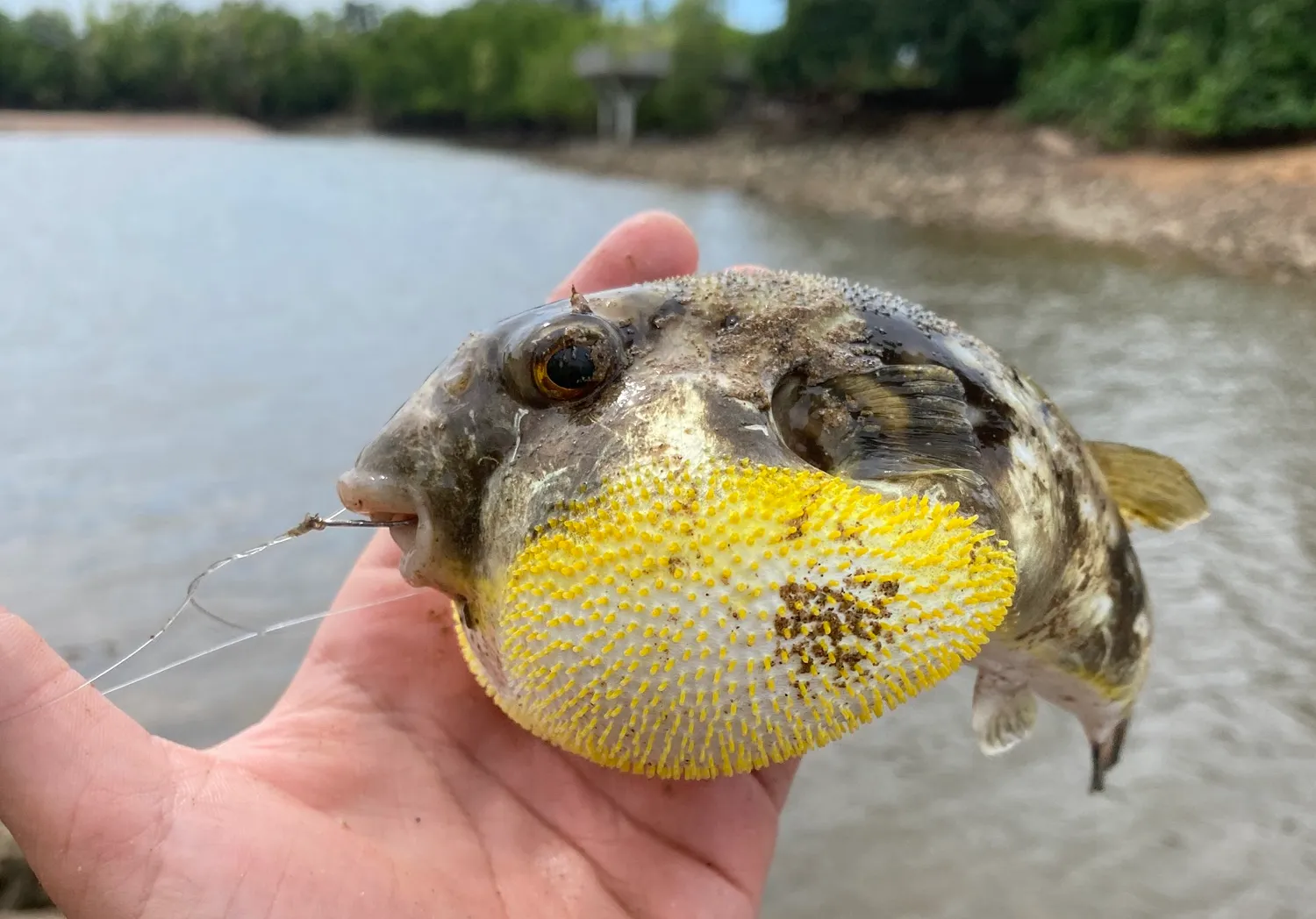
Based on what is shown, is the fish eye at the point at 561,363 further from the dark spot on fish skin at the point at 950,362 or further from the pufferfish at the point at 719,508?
the dark spot on fish skin at the point at 950,362

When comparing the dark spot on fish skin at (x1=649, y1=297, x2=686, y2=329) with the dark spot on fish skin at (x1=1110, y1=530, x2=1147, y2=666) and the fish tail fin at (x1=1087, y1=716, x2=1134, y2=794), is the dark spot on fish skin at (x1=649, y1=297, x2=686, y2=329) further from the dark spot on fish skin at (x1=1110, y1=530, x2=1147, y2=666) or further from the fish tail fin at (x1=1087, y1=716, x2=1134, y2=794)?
the fish tail fin at (x1=1087, y1=716, x2=1134, y2=794)

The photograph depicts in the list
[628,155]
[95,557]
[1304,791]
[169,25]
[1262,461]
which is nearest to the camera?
[1304,791]

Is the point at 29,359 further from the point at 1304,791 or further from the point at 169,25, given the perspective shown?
the point at 169,25

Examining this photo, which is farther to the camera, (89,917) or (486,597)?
(486,597)

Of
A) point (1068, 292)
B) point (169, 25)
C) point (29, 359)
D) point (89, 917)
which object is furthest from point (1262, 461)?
point (169, 25)

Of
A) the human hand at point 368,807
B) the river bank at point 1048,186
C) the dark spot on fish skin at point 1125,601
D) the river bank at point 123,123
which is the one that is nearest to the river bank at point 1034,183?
the river bank at point 1048,186

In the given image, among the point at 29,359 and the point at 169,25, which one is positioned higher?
the point at 169,25

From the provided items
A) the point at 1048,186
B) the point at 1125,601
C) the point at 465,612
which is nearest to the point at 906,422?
the point at 465,612

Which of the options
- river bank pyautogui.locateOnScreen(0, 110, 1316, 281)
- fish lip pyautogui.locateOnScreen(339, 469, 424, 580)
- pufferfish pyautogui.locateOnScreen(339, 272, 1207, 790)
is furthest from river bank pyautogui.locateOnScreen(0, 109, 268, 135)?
pufferfish pyautogui.locateOnScreen(339, 272, 1207, 790)
